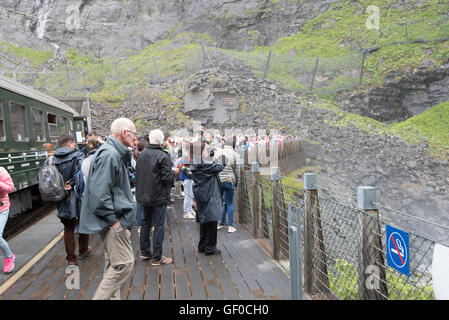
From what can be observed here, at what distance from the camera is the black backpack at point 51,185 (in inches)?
183

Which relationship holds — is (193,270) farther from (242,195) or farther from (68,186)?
(242,195)

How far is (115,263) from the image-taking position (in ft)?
10.7

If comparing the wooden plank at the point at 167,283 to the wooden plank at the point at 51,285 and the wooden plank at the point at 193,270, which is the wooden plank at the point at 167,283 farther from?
the wooden plank at the point at 51,285

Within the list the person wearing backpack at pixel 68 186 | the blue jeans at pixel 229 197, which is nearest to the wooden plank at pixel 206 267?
the blue jeans at pixel 229 197

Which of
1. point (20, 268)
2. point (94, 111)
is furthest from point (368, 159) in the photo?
point (20, 268)

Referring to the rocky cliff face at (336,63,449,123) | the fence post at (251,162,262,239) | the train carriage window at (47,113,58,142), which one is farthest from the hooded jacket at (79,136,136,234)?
the rocky cliff face at (336,63,449,123)

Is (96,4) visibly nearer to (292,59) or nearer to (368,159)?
(292,59)

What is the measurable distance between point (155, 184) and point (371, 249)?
311 centimetres

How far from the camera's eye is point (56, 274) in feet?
15.8

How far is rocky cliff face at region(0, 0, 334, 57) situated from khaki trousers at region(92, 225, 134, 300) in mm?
42552

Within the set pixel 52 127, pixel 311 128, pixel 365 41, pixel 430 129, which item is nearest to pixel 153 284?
pixel 52 127

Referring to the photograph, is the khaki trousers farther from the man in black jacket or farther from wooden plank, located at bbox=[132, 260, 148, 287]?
the man in black jacket
